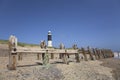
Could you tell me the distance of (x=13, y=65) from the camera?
9680 millimetres

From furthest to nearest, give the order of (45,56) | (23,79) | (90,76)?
1. (45,56)
2. (90,76)
3. (23,79)

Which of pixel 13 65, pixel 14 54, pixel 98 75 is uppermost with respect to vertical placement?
pixel 14 54

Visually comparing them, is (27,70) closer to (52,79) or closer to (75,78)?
(52,79)

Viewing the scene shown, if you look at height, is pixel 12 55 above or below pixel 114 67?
above

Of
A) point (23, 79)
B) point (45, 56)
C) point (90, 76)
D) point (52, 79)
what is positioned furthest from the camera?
point (45, 56)

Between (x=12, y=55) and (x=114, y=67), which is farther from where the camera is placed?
(x=114, y=67)

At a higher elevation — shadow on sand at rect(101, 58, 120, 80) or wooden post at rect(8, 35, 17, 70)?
wooden post at rect(8, 35, 17, 70)

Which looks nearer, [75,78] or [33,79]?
[33,79]

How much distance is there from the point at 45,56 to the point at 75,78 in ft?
9.69

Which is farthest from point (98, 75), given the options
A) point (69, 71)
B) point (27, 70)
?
point (27, 70)

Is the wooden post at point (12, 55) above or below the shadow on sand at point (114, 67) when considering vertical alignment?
above

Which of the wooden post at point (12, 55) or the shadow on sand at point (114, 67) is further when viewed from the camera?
the shadow on sand at point (114, 67)

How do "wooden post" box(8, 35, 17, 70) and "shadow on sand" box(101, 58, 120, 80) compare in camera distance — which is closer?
"wooden post" box(8, 35, 17, 70)

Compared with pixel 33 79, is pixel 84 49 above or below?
above
